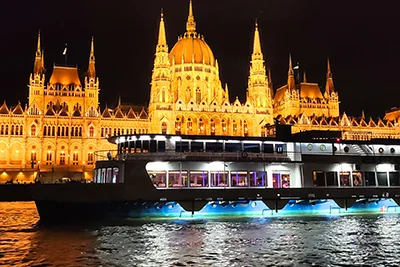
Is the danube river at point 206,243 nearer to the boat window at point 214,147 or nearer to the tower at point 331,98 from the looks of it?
the boat window at point 214,147

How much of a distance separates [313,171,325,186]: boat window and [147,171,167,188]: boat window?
41.1 feet

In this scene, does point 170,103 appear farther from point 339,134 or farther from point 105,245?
point 105,245

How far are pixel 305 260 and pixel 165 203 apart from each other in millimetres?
14489

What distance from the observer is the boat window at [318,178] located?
3788 cm

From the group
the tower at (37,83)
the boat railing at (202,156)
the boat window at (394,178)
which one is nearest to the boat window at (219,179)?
the boat railing at (202,156)

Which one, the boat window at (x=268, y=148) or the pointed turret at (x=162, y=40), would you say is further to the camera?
the pointed turret at (x=162, y=40)

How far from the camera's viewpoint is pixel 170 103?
326 ft

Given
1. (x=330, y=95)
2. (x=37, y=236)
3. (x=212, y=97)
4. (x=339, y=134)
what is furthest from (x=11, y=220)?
(x=330, y=95)

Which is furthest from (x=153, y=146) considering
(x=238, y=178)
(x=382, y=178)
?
(x=382, y=178)

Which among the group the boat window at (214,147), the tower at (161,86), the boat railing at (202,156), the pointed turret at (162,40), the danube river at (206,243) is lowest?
the danube river at (206,243)

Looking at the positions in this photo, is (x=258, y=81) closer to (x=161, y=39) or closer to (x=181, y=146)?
(x=161, y=39)

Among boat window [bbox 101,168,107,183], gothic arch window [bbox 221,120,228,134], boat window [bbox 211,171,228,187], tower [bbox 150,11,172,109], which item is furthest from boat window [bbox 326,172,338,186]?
tower [bbox 150,11,172,109]

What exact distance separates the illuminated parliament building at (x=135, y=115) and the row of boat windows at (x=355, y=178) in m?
46.1

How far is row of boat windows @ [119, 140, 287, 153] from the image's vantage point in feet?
115
